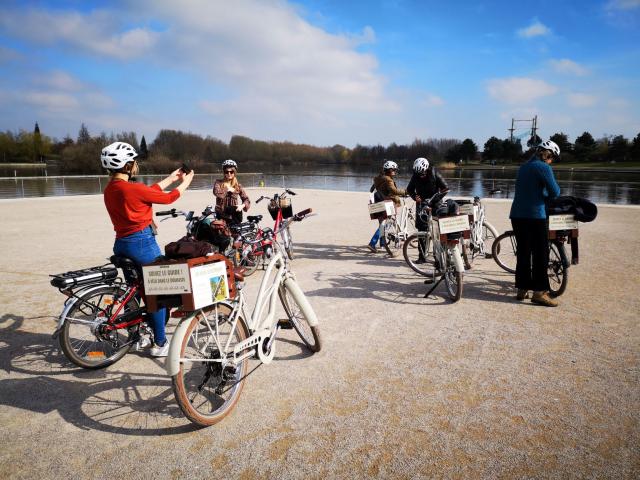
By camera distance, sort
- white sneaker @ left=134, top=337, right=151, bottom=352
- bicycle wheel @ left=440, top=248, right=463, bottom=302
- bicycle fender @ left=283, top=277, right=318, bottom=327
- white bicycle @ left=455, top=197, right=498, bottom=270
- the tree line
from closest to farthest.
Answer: bicycle fender @ left=283, top=277, right=318, bottom=327, white sneaker @ left=134, top=337, right=151, bottom=352, bicycle wheel @ left=440, top=248, right=463, bottom=302, white bicycle @ left=455, top=197, right=498, bottom=270, the tree line

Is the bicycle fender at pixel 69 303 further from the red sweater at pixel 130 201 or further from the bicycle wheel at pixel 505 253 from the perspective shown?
the bicycle wheel at pixel 505 253

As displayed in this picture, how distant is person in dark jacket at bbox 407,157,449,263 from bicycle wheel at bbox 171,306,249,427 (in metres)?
4.56

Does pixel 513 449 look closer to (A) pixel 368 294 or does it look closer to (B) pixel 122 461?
(B) pixel 122 461

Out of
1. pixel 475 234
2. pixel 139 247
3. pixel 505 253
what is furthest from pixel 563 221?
pixel 139 247

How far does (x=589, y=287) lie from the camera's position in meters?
5.54

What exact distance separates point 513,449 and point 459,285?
2.67 metres

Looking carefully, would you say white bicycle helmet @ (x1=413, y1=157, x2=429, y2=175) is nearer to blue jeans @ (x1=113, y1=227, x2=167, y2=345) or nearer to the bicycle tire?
the bicycle tire

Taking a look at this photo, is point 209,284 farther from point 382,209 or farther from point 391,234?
point 391,234

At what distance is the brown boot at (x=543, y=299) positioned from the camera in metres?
4.82

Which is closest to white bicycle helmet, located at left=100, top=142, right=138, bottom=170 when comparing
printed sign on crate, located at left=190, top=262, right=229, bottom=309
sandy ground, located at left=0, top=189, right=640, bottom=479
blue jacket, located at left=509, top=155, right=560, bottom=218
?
printed sign on crate, located at left=190, top=262, right=229, bottom=309

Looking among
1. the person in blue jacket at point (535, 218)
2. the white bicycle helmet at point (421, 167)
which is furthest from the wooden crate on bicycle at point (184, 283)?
the white bicycle helmet at point (421, 167)

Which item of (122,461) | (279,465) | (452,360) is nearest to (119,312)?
(122,461)

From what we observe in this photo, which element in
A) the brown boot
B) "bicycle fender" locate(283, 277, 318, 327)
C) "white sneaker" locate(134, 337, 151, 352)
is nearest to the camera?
"bicycle fender" locate(283, 277, 318, 327)

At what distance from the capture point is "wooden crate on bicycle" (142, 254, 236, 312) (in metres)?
2.45
